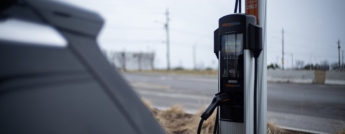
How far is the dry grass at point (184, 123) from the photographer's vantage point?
3653mm

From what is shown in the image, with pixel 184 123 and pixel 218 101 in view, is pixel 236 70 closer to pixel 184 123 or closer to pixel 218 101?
pixel 218 101

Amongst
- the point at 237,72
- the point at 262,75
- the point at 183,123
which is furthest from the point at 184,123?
the point at 237,72

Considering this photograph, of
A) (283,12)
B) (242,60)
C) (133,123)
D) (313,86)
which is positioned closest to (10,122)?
(133,123)

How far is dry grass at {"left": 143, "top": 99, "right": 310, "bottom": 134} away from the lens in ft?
12.0

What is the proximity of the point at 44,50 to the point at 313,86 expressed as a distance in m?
3.91

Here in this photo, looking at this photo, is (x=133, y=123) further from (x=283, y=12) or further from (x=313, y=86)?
(x=313, y=86)

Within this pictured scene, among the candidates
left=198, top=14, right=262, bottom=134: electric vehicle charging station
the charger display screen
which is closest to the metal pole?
left=198, top=14, right=262, bottom=134: electric vehicle charging station

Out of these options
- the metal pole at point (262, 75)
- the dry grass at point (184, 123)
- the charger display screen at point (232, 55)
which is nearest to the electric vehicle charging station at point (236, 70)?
the charger display screen at point (232, 55)

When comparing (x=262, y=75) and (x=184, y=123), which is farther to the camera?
(x=184, y=123)

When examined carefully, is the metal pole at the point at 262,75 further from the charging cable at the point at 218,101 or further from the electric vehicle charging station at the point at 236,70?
the charging cable at the point at 218,101

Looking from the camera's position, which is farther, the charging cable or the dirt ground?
the dirt ground

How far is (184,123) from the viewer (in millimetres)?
4617

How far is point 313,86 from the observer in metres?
3.79

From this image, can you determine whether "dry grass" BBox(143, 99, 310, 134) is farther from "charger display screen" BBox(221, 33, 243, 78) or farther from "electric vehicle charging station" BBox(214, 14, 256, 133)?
"charger display screen" BBox(221, 33, 243, 78)
